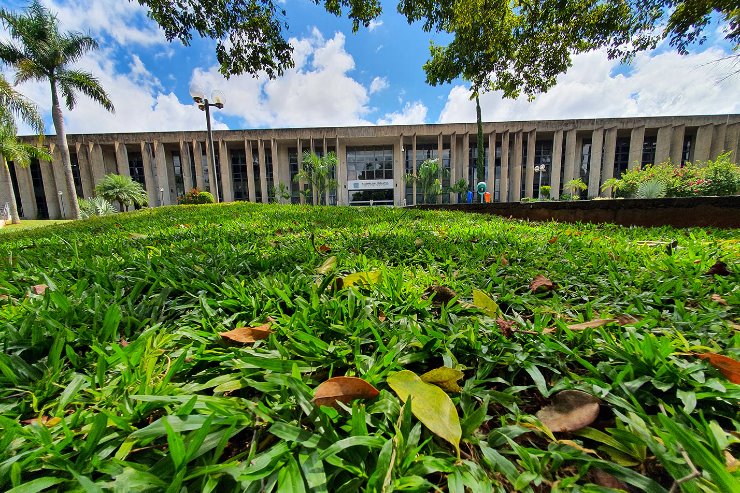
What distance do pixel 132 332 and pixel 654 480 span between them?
1416 mm

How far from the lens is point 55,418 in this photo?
0.67 meters

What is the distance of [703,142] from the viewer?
98.4 feet

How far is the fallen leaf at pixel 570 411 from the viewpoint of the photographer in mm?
661

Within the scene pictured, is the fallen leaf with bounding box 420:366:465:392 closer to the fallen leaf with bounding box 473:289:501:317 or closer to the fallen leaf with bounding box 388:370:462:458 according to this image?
the fallen leaf with bounding box 388:370:462:458

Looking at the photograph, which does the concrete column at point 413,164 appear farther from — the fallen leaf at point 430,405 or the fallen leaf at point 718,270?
the fallen leaf at point 430,405

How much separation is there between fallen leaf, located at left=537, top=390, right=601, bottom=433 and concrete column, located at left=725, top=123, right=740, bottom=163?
148 ft

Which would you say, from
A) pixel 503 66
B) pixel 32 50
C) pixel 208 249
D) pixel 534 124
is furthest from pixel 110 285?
pixel 534 124

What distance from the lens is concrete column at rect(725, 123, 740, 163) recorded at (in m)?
29.2

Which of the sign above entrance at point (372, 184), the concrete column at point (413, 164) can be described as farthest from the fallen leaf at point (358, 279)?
the sign above entrance at point (372, 184)

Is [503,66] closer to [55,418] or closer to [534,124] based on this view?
[55,418]

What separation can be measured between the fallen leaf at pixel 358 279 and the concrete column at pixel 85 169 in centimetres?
4098

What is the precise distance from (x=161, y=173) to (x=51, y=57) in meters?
14.2

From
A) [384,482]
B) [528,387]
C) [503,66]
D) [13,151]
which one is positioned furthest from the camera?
[13,151]

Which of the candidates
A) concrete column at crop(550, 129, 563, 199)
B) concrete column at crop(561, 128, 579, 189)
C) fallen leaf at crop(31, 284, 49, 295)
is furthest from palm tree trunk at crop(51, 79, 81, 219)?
concrete column at crop(561, 128, 579, 189)
